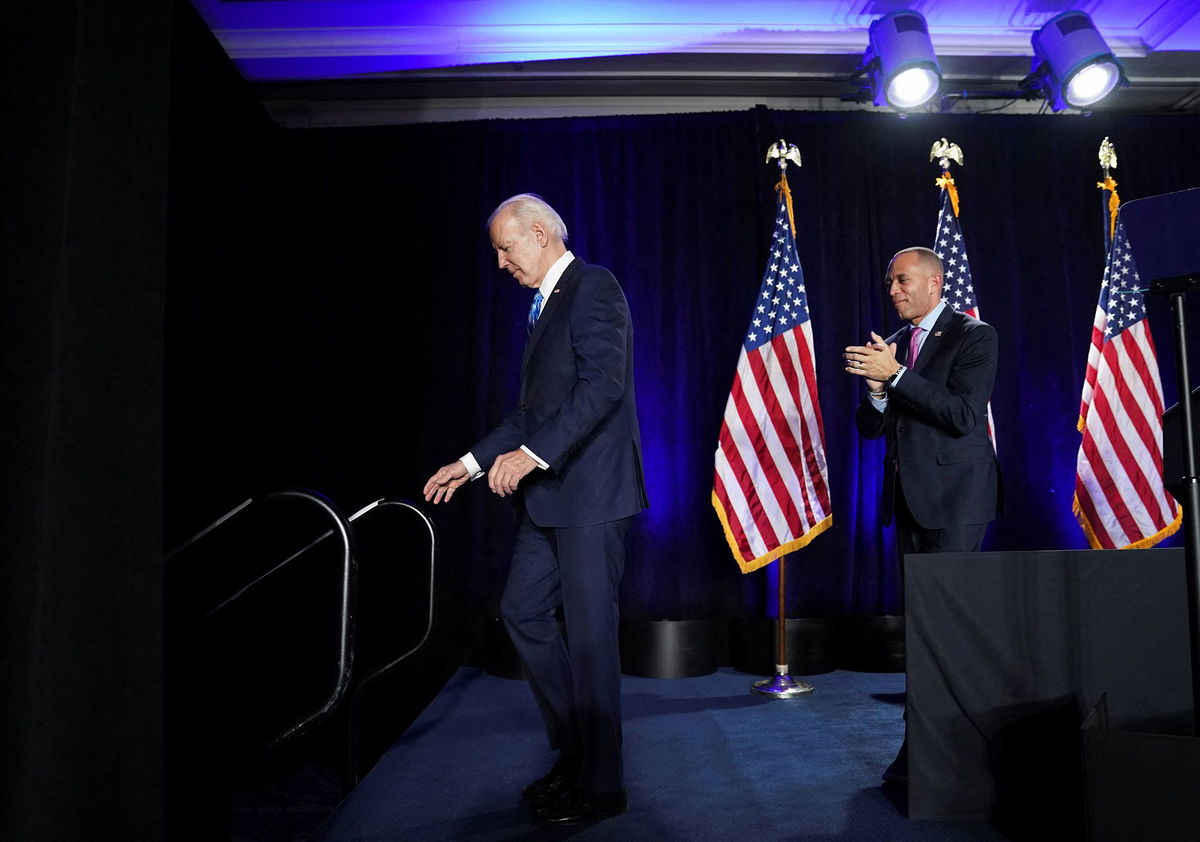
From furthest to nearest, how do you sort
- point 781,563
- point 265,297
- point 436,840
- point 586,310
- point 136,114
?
point 265,297 < point 781,563 < point 586,310 < point 436,840 < point 136,114

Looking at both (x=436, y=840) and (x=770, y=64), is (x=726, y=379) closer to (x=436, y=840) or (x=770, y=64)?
(x=770, y=64)

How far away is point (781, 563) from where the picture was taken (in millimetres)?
3727

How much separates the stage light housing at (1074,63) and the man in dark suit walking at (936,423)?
231 centimetres

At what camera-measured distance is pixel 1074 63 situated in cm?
411

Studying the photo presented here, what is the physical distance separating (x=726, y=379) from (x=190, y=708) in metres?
3.79

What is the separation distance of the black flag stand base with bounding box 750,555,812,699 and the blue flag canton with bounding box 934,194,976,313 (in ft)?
6.04

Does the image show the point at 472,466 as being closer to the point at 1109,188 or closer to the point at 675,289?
the point at 675,289

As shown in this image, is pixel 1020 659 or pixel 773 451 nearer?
pixel 1020 659

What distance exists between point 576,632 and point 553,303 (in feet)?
2.83

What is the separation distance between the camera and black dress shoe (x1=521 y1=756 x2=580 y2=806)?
6.74 ft

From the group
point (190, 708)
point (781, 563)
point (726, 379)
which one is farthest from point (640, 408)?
point (190, 708)

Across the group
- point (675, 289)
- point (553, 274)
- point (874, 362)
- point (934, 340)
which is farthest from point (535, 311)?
point (675, 289)

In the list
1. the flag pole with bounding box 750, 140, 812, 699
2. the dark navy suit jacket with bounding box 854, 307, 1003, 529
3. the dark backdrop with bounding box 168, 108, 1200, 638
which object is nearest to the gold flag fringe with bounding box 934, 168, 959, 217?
the dark backdrop with bounding box 168, 108, 1200, 638

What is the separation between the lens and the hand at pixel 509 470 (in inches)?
74.8
